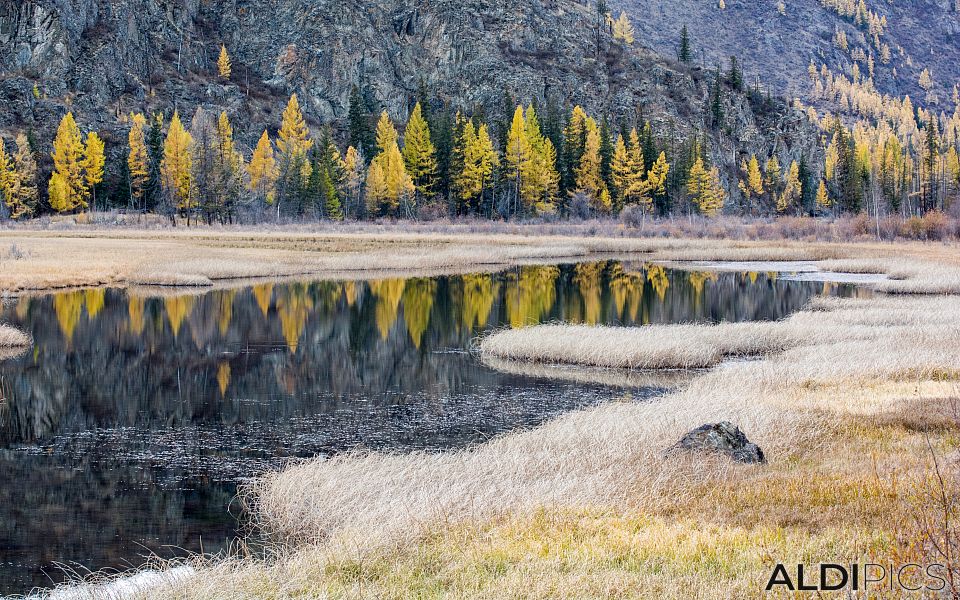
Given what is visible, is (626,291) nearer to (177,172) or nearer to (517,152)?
(517,152)

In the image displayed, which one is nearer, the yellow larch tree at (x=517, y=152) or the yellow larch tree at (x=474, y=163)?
the yellow larch tree at (x=517, y=152)

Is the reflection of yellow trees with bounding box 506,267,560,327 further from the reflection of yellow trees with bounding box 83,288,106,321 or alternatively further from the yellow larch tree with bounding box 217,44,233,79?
the yellow larch tree with bounding box 217,44,233,79

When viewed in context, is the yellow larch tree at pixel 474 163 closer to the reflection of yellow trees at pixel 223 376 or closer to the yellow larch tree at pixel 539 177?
the yellow larch tree at pixel 539 177

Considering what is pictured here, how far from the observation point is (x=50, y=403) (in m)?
20.7

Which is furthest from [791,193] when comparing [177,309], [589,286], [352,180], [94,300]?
[94,300]

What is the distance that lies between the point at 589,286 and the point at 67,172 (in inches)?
2767

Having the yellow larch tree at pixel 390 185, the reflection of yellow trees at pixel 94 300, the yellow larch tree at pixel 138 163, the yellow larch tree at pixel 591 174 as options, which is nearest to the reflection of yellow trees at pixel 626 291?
the reflection of yellow trees at pixel 94 300

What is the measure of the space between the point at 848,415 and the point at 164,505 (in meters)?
12.1

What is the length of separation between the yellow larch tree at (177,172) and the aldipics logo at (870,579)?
288ft

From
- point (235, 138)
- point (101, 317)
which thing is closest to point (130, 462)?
point (101, 317)

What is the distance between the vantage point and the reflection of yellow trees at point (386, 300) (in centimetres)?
3440

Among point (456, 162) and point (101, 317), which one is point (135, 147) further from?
point (101, 317)

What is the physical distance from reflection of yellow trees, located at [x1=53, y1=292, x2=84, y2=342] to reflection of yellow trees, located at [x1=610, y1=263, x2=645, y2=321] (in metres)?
21.5

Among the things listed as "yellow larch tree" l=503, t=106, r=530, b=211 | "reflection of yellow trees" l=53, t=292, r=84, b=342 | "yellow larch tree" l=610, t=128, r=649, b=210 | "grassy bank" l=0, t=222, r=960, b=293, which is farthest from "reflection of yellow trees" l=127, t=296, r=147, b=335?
"yellow larch tree" l=610, t=128, r=649, b=210
